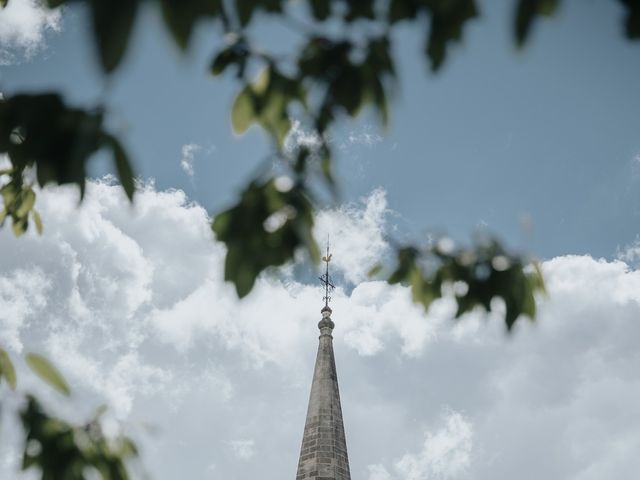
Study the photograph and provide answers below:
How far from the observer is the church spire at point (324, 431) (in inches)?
869

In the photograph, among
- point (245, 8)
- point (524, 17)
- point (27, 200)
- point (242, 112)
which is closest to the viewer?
point (524, 17)

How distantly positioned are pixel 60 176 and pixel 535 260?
1912 mm

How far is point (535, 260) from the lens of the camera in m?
2.97

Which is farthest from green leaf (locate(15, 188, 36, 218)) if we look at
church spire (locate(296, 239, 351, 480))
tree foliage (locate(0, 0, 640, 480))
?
church spire (locate(296, 239, 351, 480))

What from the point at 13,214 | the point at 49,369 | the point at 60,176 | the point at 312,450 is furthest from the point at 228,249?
the point at 312,450

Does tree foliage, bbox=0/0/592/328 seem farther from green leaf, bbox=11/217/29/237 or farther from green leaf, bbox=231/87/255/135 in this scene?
green leaf, bbox=11/217/29/237

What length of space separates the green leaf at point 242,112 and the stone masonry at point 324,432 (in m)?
20.7

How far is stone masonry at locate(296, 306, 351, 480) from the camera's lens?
22062 mm

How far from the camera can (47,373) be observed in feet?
8.14

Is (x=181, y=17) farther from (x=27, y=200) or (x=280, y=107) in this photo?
(x=27, y=200)

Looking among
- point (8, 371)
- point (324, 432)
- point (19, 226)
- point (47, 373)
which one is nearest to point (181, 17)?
point (47, 373)

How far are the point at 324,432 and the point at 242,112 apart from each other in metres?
21.4

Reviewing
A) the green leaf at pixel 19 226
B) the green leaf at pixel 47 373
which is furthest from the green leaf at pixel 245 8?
the green leaf at pixel 19 226

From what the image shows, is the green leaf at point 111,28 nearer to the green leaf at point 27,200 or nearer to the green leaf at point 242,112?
the green leaf at point 242,112
